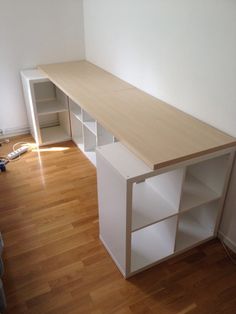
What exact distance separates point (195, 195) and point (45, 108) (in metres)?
2.04

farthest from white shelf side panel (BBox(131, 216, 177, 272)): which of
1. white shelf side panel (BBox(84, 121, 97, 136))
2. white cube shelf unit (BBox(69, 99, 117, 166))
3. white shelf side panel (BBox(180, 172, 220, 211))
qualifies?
white shelf side panel (BBox(84, 121, 97, 136))

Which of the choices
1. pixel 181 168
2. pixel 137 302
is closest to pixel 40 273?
pixel 137 302

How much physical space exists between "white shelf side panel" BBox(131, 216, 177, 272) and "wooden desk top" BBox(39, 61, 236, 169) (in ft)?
1.55

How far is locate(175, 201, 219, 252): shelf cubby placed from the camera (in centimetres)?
200

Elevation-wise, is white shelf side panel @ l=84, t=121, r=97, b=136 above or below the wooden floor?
above

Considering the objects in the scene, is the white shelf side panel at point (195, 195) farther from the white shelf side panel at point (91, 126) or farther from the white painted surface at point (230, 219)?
the white shelf side panel at point (91, 126)

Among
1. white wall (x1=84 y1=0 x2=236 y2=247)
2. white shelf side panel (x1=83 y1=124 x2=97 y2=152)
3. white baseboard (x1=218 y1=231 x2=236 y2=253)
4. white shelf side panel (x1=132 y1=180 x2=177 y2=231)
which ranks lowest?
white baseboard (x1=218 y1=231 x2=236 y2=253)

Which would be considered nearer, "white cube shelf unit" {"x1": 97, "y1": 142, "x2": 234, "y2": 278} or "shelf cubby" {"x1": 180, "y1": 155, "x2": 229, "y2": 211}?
"white cube shelf unit" {"x1": 97, "y1": 142, "x2": 234, "y2": 278}

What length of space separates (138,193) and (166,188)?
7.8 inches

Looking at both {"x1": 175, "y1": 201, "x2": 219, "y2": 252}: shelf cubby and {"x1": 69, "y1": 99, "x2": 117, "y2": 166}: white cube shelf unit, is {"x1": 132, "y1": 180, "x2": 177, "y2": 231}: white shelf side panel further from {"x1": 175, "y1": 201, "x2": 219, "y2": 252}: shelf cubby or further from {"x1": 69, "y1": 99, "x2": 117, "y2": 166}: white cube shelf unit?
{"x1": 69, "y1": 99, "x2": 117, "y2": 166}: white cube shelf unit

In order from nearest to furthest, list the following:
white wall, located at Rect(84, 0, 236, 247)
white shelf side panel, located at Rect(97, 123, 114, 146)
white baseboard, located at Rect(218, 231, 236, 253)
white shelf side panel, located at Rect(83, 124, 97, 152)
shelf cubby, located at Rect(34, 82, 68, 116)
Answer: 1. white wall, located at Rect(84, 0, 236, 247)
2. white baseboard, located at Rect(218, 231, 236, 253)
3. white shelf side panel, located at Rect(97, 123, 114, 146)
4. white shelf side panel, located at Rect(83, 124, 97, 152)
5. shelf cubby, located at Rect(34, 82, 68, 116)

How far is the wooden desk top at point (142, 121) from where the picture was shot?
1.65m

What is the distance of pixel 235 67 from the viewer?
162cm

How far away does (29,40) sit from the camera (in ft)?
10.3
